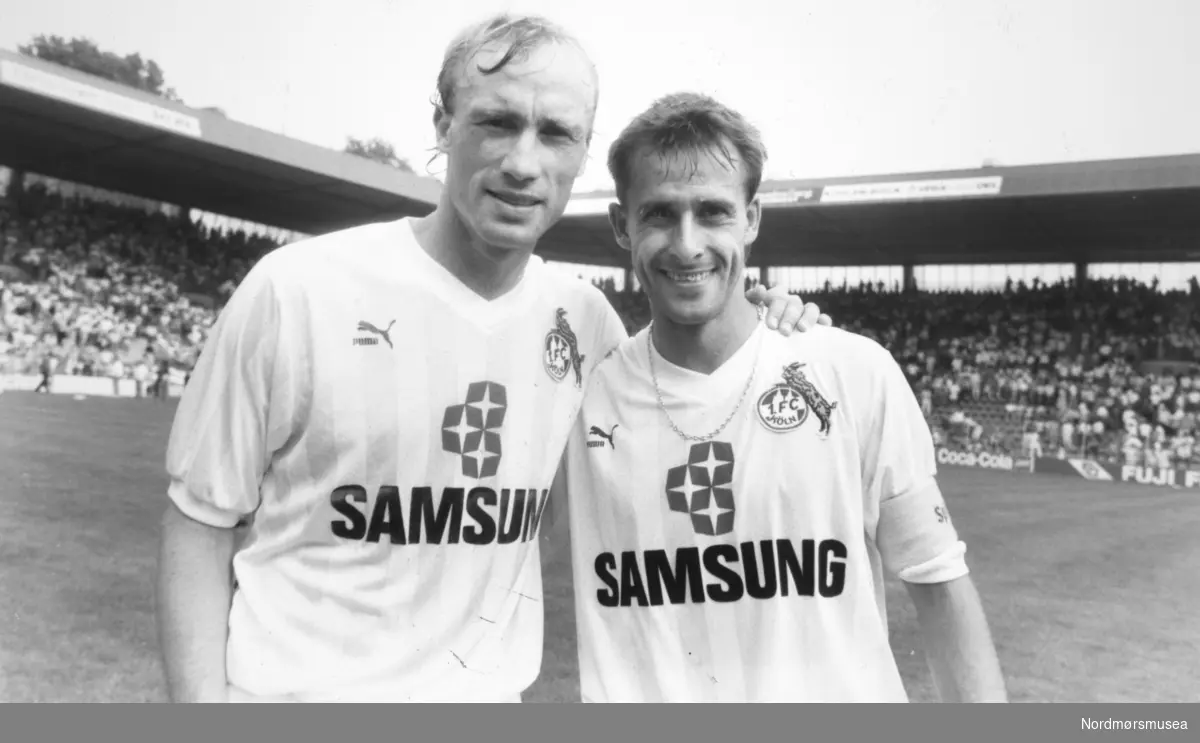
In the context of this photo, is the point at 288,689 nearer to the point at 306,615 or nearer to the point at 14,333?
the point at 306,615

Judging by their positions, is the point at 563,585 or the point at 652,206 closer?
the point at 652,206

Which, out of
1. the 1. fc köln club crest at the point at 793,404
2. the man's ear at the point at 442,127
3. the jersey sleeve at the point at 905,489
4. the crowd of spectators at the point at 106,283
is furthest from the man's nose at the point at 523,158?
the crowd of spectators at the point at 106,283

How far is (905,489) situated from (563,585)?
6028 millimetres

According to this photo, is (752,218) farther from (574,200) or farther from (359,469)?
(574,200)

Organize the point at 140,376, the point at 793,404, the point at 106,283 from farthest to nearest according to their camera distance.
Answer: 1. the point at 106,283
2. the point at 140,376
3. the point at 793,404

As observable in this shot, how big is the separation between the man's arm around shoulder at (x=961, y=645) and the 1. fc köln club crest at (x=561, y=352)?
3.70 feet

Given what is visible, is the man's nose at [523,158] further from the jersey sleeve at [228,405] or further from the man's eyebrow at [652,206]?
the jersey sleeve at [228,405]

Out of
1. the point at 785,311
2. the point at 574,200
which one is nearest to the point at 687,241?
the point at 785,311

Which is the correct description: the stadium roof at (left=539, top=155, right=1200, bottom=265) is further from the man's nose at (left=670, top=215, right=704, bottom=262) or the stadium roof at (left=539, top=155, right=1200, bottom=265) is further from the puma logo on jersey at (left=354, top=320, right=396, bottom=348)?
the puma logo on jersey at (left=354, top=320, right=396, bottom=348)

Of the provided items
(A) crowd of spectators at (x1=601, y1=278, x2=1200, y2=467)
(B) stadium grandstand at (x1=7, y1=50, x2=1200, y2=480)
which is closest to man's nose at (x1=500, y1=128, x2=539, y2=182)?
(B) stadium grandstand at (x1=7, y1=50, x2=1200, y2=480)

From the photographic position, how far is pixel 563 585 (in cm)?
797

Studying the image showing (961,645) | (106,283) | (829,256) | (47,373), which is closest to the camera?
(961,645)

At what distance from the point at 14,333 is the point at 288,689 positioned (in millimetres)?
20444
